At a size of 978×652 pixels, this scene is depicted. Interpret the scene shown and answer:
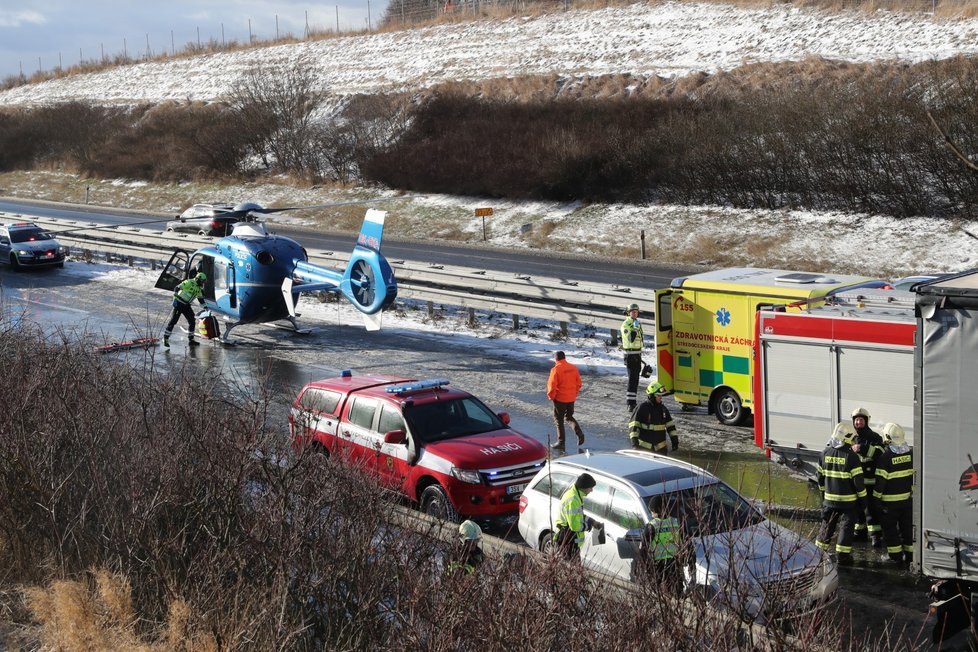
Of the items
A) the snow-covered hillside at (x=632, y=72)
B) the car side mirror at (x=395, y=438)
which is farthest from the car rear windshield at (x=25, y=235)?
the car side mirror at (x=395, y=438)

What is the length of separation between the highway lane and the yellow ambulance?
13.2m

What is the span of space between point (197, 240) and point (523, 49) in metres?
38.7

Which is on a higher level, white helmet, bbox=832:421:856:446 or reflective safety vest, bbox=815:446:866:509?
white helmet, bbox=832:421:856:446

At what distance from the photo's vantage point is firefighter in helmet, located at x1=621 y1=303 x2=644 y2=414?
17.3 meters

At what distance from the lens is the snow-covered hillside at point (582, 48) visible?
169 feet

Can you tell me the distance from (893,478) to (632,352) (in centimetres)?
675

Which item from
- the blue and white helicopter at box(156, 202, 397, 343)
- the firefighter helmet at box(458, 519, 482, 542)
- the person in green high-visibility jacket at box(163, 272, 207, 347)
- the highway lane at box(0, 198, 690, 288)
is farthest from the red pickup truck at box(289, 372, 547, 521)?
the highway lane at box(0, 198, 690, 288)

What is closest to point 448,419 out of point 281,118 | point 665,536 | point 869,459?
point 869,459

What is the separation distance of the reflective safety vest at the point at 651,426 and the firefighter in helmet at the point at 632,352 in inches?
132

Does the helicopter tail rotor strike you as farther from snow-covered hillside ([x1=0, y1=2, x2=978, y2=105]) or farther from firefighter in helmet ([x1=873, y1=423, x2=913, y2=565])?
snow-covered hillside ([x1=0, y1=2, x2=978, y2=105])

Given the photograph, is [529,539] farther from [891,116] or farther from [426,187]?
[426,187]

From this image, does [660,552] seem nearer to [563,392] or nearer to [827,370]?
[827,370]

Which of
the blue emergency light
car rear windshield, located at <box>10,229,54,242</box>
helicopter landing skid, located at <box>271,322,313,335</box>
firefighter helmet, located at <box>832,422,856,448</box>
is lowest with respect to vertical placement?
helicopter landing skid, located at <box>271,322,313,335</box>

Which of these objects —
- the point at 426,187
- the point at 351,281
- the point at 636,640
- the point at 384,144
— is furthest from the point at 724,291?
the point at 384,144
